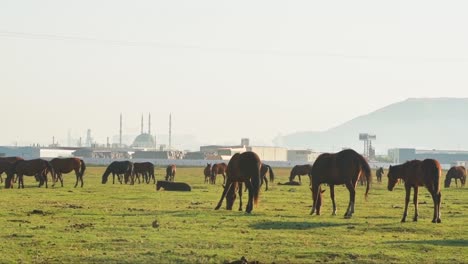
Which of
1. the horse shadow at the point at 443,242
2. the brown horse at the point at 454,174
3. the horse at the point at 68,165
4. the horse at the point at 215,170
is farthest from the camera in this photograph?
the horse at the point at 215,170

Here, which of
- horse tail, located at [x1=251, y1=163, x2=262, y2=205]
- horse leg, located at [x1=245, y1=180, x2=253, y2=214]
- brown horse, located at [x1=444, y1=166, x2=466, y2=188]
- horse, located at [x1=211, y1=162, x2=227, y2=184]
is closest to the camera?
horse leg, located at [x1=245, y1=180, x2=253, y2=214]

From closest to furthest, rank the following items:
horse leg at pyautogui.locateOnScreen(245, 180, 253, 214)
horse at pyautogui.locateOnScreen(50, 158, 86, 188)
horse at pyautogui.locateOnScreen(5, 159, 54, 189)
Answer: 1. horse leg at pyautogui.locateOnScreen(245, 180, 253, 214)
2. horse at pyautogui.locateOnScreen(5, 159, 54, 189)
3. horse at pyautogui.locateOnScreen(50, 158, 86, 188)

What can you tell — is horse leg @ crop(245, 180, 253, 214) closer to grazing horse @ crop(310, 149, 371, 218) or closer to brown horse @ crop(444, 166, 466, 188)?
grazing horse @ crop(310, 149, 371, 218)

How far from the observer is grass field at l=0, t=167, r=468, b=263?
68.5 feet

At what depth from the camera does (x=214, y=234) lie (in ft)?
82.7

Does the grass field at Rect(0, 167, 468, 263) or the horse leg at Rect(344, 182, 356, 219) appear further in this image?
the horse leg at Rect(344, 182, 356, 219)

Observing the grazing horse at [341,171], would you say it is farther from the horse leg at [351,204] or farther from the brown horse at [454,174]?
the brown horse at [454,174]

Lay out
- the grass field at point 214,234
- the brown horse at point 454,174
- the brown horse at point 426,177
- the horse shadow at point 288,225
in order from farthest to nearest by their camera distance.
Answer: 1. the brown horse at point 454,174
2. the brown horse at point 426,177
3. the horse shadow at point 288,225
4. the grass field at point 214,234

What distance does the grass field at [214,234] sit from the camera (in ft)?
68.5

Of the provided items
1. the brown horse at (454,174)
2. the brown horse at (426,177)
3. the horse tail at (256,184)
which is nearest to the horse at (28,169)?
the horse tail at (256,184)

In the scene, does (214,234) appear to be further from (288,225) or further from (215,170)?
(215,170)

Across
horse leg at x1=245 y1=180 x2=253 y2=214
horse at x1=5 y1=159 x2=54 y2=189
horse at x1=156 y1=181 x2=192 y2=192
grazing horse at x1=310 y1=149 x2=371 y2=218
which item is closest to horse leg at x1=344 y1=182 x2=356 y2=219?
grazing horse at x1=310 y1=149 x2=371 y2=218

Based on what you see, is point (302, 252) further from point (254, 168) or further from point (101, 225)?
point (254, 168)

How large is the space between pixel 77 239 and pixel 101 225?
13.0 ft
